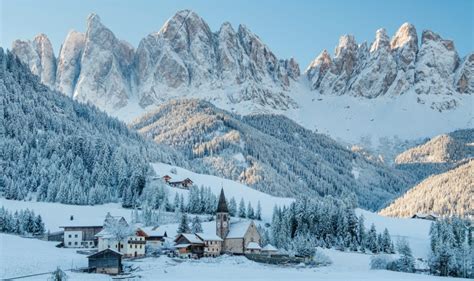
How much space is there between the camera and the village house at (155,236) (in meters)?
105

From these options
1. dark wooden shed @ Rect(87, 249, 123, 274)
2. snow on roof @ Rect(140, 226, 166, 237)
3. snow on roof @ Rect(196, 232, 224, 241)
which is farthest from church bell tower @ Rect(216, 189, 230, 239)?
dark wooden shed @ Rect(87, 249, 123, 274)

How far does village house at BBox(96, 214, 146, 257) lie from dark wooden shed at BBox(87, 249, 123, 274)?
15.6 m

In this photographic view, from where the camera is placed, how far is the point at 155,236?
352 ft

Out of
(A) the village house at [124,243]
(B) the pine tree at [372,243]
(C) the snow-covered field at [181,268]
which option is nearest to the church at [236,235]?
(C) the snow-covered field at [181,268]

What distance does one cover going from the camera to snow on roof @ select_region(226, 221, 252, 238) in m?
106

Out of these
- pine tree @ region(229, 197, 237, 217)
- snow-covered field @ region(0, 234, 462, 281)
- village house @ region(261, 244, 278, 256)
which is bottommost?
snow-covered field @ region(0, 234, 462, 281)

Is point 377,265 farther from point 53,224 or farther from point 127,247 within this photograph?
point 53,224

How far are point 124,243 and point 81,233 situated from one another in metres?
12.4

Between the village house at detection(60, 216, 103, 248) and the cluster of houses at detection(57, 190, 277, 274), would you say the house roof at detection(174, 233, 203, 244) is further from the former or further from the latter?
the village house at detection(60, 216, 103, 248)

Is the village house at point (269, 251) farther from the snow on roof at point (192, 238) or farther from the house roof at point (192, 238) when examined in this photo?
the snow on roof at point (192, 238)

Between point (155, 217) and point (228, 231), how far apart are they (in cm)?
2167

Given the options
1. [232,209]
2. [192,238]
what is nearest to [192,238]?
[192,238]

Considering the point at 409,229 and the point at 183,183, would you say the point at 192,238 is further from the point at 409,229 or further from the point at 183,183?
the point at 183,183

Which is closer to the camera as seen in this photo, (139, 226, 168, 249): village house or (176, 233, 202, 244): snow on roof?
(176, 233, 202, 244): snow on roof
